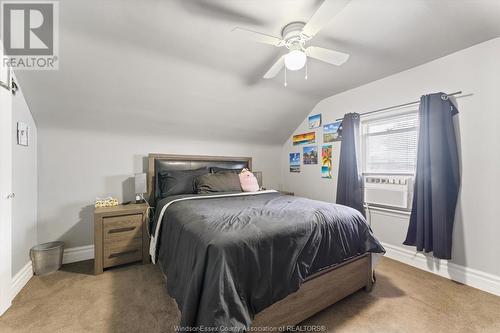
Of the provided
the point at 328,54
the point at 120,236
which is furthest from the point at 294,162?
the point at 120,236

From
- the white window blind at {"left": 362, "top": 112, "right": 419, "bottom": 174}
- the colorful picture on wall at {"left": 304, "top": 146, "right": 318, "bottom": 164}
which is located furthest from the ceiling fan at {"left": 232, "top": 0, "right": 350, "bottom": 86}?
the colorful picture on wall at {"left": 304, "top": 146, "right": 318, "bottom": 164}

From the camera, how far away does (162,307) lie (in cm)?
164

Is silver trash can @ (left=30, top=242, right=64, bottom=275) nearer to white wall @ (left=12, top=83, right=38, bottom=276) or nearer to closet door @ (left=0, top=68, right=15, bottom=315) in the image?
white wall @ (left=12, top=83, right=38, bottom=276)

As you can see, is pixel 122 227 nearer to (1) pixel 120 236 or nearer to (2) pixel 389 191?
(1) pixel 120 236

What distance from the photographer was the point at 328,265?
1.54m

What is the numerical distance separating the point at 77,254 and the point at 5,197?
117cm

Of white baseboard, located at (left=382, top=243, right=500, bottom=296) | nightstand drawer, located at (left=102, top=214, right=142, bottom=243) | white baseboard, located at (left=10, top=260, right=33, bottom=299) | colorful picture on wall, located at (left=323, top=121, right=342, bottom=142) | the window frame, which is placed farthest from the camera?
colorful picture on wall, located at (left=323, top=121, right=342, bottom=142)

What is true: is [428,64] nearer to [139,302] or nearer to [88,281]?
[139,302]

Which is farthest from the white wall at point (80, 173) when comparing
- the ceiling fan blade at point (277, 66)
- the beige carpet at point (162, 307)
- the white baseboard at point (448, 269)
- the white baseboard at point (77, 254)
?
the white baseboard at point (448, 269)

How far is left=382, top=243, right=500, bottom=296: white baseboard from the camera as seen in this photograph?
6.21 ft

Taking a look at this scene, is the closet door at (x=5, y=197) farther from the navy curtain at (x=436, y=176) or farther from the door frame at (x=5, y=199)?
the navy curtain at (x=436, y=176)

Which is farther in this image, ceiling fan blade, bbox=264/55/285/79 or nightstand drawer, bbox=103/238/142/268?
nightstand drawer, bbox=103/238/142/268

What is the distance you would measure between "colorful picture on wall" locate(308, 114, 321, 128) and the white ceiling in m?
0.42

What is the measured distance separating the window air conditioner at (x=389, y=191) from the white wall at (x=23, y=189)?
3.84 metres
